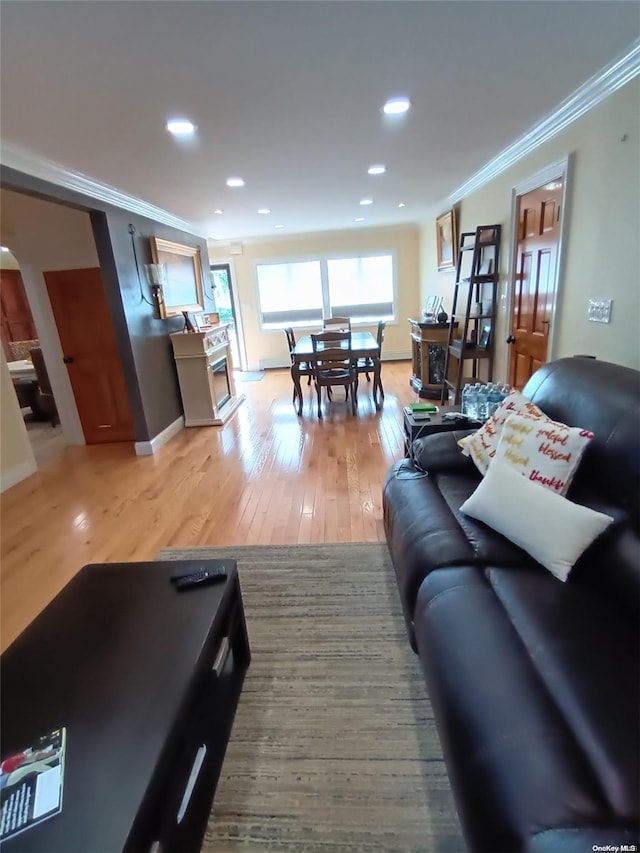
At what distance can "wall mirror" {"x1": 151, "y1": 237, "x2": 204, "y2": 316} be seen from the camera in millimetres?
4602

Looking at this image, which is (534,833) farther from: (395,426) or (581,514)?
(395,426)

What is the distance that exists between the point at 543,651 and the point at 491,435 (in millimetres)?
1074

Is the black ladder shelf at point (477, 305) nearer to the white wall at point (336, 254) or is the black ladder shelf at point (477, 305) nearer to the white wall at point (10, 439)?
the white wall at point (336, 254)

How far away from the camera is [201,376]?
4.91 meters

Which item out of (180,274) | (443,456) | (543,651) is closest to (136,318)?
(180,274)

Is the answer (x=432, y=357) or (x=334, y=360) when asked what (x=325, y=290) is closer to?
(x=432, y=357)

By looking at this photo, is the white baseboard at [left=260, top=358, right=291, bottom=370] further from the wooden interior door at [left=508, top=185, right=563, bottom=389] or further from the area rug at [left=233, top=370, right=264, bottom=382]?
the wooden interior door at [left=508, top=185, right=563, bottom=389]

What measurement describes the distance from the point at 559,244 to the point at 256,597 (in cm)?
293

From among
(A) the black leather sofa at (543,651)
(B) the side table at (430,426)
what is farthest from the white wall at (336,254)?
(A) the black leather sofa at (543,651)

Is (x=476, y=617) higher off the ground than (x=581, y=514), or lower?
lower

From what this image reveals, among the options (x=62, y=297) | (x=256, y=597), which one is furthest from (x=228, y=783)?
(x=62, y=297)

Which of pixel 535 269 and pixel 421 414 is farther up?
pixel 535 269

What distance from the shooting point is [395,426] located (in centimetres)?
441

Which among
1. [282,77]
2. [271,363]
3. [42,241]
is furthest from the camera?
[271,363]
